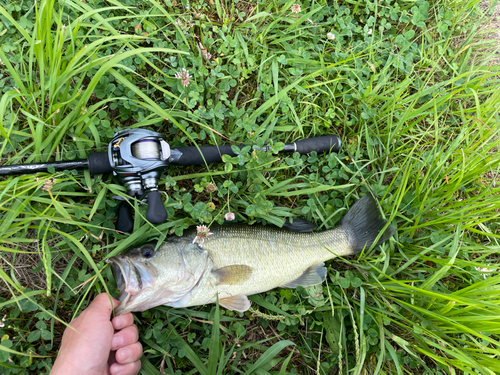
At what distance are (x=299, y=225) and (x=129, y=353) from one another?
180 cm

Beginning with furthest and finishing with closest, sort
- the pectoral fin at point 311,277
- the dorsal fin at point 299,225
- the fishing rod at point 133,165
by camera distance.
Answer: the dorsal fin at point 299,225, the pectoral fin at point 311,277, the fishing rod at point 133,165

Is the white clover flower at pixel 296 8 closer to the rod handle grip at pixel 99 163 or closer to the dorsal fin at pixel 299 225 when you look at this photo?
the dorsal fin at pixel 299 225

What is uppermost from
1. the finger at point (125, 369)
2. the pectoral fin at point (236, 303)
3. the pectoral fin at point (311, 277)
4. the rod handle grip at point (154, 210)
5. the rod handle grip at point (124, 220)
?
the rod handle grip at point (154, 210)

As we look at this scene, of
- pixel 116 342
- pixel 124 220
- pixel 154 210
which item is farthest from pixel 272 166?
pixel 116 342

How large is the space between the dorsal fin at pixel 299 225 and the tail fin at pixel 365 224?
0.97 feet

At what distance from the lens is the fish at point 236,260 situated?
230 cm

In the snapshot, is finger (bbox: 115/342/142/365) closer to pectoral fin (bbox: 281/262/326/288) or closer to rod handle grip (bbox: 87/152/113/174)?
pectoral fin (bbox: 281/262/326/288)

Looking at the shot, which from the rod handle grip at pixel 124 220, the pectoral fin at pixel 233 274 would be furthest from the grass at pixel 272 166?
the pectoral fin at pixel 233 274

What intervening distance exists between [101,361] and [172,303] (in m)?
0.67

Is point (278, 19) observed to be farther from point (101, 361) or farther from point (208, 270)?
point (101, 361)

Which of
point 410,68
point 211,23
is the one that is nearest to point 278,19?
point 211,23

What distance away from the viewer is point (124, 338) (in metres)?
2.38

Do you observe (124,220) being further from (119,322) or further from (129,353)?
(129,353)


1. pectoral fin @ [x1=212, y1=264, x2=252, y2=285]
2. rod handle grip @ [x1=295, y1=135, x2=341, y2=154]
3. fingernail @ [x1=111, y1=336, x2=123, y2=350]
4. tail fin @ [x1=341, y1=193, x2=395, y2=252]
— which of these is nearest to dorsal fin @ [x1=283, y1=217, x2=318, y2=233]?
tail fin @ [x1=341, y1=193, x2=395, y2=252]
